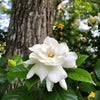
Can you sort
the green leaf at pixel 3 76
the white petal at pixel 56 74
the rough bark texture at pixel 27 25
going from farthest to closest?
the rough bark texture at pixel 27 25 → the green leaf at pixel 3 76 → the white petal at pixel 56 74

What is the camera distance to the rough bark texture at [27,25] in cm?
123

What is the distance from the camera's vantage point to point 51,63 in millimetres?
490

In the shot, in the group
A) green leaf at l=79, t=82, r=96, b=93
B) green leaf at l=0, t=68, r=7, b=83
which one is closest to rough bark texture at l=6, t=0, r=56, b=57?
green leaf at l=0, t=68, r=7, b=83

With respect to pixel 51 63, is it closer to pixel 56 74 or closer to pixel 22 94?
pixel 56 74

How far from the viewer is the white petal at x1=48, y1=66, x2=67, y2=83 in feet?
1.55

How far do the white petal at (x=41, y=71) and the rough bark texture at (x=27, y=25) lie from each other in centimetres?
71

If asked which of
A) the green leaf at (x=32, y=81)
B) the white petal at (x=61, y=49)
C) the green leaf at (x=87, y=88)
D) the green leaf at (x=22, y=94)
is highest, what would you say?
the white petal at (x=61, y=49)

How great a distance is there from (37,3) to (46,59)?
1091 millimetres

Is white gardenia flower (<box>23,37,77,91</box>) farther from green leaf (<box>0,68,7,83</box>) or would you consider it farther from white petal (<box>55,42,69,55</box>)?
green leaf (<box>0,68,7,83</box>)

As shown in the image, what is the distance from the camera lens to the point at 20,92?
1.95 ft

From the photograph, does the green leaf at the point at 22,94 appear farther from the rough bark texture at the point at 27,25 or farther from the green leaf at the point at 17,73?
the rough bark texture at the point at 27,25

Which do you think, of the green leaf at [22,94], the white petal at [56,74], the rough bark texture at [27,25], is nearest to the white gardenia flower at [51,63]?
the white petal at [56,74]

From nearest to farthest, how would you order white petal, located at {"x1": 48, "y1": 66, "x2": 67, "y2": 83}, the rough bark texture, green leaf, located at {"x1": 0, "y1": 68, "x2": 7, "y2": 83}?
1. white petal, located at {"x1": 48, "y1": 66, "x2": 67, "y2": 83}
2. green leaf, located at {"x1": 0, "y1": 68, "x2": 7, "y2": 83}
3. the rough bark texture

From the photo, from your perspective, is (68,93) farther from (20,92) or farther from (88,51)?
(88,51)
